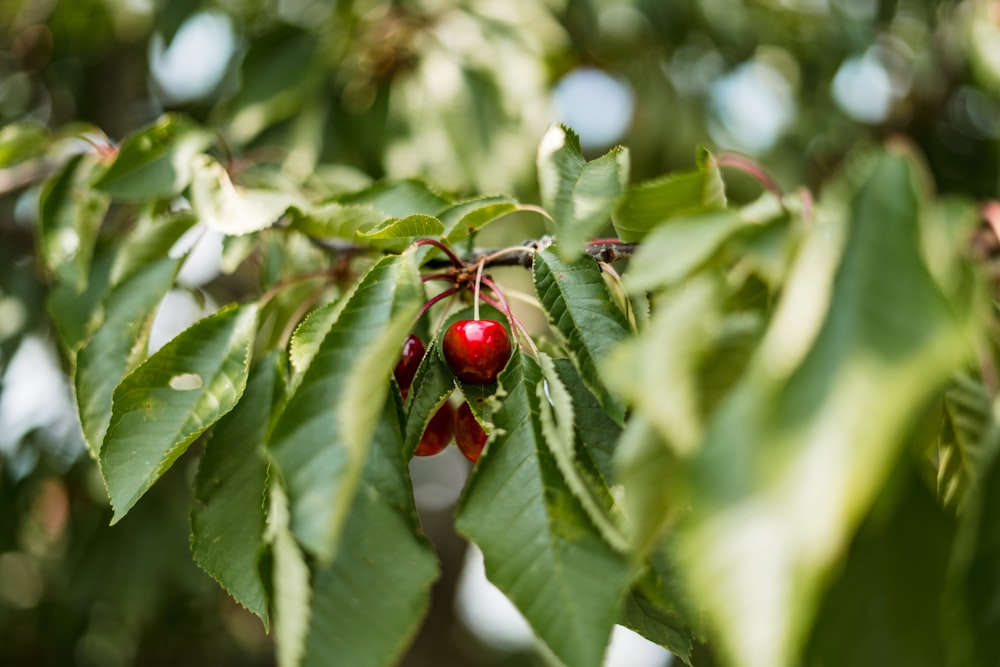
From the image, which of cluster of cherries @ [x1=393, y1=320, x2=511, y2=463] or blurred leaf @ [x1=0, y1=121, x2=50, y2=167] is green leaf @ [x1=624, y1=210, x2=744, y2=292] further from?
blurred leaf @ [x1=0, y1=121, x2=50, y2=167]

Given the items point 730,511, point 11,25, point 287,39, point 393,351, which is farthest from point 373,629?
point 11,25

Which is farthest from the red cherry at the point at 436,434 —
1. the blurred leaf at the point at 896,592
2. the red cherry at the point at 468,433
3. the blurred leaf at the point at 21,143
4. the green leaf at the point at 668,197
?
the blurred leaf at the point at 21,143

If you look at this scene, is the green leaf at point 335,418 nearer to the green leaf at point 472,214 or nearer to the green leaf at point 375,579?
the green leaf at point 375,579

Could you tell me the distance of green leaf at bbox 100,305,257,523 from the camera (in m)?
0.75

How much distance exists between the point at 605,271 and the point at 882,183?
0.43 metres

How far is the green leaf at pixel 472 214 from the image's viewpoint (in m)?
0.83

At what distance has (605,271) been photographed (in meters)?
0.86

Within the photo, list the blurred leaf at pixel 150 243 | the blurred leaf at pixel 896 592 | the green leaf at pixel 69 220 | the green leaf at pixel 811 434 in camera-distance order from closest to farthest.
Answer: the green leaf at pixel 811 434, the blurred leaf at pixel 896 592, the blurred leaf at pixel 150 243, the green leaf at pixel 69 220

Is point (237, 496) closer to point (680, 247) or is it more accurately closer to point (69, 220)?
point (680, 247)

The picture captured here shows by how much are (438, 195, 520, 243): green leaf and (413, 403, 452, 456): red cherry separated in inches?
7.9

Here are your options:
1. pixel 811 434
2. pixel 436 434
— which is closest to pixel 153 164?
pixel 436 434

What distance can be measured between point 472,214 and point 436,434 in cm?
25

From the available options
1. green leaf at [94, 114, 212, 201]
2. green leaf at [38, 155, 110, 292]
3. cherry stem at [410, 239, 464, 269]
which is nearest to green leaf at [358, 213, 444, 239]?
cherry stem at [410, 239, 464, 269]

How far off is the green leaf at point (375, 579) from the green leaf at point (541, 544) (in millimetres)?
51
